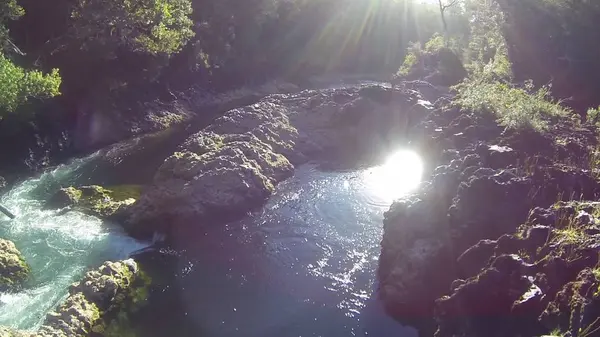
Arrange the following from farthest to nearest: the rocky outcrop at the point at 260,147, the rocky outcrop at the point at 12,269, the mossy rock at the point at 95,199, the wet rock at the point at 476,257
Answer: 1. the mossy rock at the point at 95,199
2. the rocky outcrop at the point at 260,147
3. the rocky outcrop at the point at 12,269
4. the wet rock at the point at 476,257

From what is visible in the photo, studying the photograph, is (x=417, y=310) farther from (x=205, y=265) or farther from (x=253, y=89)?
(x=253, y=89)

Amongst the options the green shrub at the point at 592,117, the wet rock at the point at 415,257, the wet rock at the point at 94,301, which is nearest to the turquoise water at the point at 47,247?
the wet rock at the point at 94,301

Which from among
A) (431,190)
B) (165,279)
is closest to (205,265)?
(165,279)

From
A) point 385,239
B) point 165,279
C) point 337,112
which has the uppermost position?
point 337,112

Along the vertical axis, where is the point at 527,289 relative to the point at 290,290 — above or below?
above

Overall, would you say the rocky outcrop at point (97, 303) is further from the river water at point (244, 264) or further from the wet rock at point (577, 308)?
the wet rock at point (577, 308)

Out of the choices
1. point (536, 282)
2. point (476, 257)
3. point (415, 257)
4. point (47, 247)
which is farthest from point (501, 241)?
point (47, 247)

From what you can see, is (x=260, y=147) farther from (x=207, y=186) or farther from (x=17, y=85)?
(x=17, y=85)
